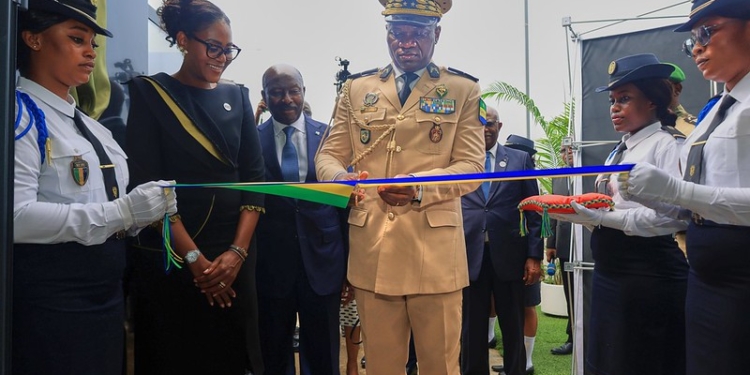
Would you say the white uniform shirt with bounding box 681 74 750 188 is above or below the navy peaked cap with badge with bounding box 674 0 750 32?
below

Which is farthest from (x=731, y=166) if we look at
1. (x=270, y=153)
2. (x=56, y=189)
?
(x=270, y=153)

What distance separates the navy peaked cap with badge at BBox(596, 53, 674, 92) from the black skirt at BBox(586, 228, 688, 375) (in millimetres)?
680

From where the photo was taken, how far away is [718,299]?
69.8 inches

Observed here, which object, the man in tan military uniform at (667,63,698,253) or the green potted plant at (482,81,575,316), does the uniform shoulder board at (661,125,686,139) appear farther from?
the green potted plant at (482,81,575,316)

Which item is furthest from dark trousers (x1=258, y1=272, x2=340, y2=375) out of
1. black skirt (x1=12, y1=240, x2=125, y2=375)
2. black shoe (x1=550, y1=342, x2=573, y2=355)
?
black shoe (x1=550, y1=342, x2=573, y2=355)

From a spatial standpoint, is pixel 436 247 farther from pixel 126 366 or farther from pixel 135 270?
pixel 126 366

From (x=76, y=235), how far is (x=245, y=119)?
1.01 m

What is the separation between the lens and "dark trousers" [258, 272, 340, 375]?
3.00 meters

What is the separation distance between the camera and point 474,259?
3.50 meters

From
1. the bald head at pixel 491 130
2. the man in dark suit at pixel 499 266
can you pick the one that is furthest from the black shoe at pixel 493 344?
the bald head at pixel 491 130

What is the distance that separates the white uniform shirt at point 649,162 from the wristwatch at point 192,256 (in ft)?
5.70

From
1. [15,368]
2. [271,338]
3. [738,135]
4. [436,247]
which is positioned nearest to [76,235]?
[15,368]

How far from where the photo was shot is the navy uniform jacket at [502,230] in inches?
139

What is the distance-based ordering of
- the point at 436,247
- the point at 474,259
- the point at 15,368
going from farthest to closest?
the point at 474,259
the point at 436,247
the point at 15,368
